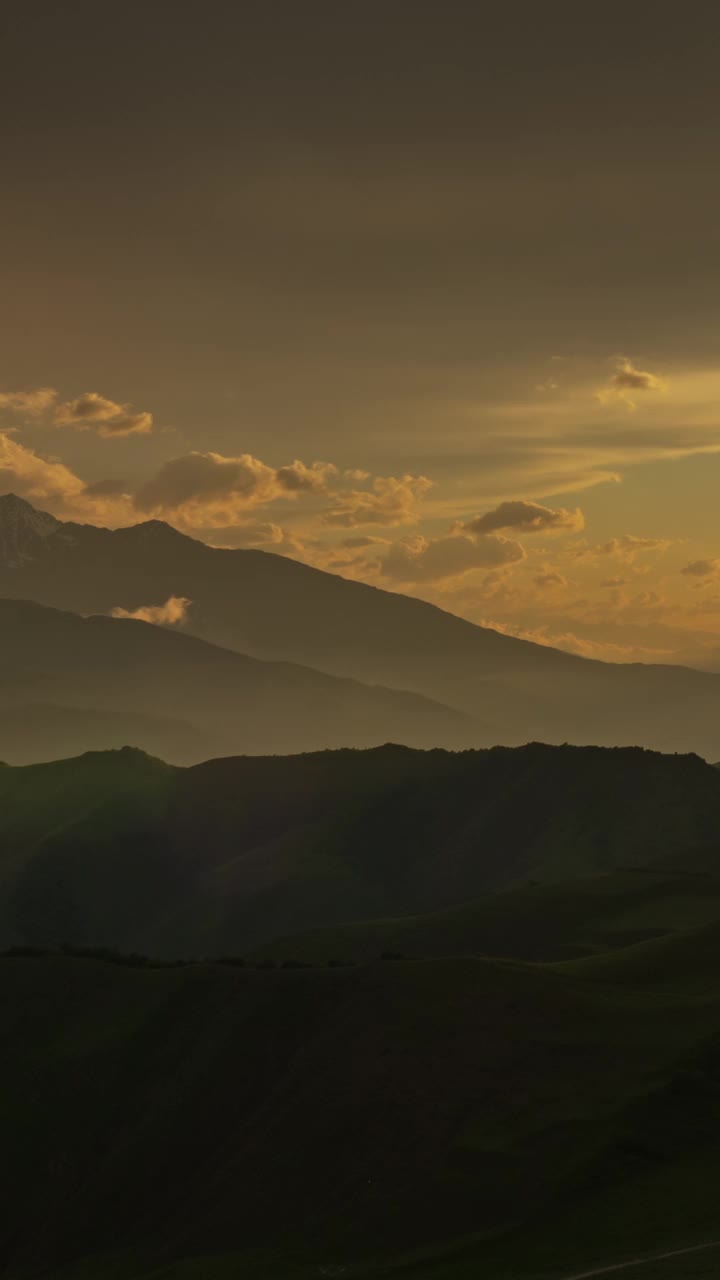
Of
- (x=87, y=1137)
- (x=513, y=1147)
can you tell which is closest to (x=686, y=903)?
(x=87, y=1137)

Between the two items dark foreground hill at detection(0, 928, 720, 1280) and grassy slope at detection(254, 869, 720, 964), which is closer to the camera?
dark foreground hill at detection(0, 928, 720, 1280)

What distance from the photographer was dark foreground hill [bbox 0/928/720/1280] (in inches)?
2591

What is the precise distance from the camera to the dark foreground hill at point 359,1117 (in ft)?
216

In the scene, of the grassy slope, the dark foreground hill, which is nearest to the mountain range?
the dark foreground hill

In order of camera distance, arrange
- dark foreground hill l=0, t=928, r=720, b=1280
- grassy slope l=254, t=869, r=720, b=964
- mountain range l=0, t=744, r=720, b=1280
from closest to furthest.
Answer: mountain range l=0, t=744, r=720, b=1280, dark foreground hill l=0, t=928, r=720, b=1280, grassy slope l=254, t=869, r=720, b=964

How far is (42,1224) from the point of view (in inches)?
3531

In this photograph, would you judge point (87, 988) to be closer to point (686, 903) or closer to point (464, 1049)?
point (464, 1049)

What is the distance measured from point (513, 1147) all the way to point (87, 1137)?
Answer: 116ft

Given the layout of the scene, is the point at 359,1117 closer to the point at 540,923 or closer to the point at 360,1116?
the point at 360,1116

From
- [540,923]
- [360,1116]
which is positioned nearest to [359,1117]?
[360,1116]

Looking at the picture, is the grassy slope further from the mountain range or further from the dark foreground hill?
the dark foreground hill

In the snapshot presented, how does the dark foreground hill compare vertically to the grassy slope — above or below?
below

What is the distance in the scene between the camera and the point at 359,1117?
82.4m

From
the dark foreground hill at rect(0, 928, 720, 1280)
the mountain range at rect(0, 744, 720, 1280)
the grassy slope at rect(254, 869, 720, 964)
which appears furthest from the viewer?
the grassy slope at rect(254, 869, 720, 964)
